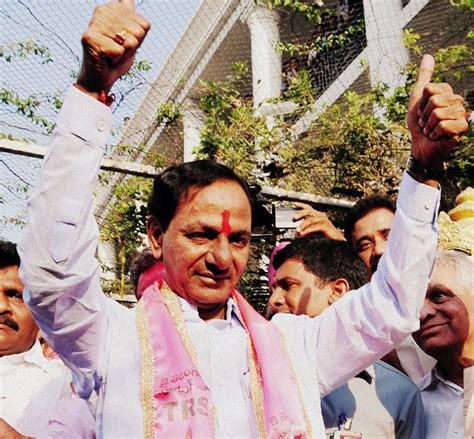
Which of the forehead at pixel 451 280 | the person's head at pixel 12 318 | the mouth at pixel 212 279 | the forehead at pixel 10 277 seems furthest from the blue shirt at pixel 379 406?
the forehead at pixel 10 277

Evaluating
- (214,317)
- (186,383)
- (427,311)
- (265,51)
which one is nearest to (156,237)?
(214,317)

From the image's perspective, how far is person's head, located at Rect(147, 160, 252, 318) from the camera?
229 centimetres

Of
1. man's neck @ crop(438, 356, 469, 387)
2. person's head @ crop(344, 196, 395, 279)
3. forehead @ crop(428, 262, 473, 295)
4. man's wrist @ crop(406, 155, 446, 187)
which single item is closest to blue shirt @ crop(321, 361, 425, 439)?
man's neck @ crop(438, 356, 469, 387)

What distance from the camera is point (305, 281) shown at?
3293 mm

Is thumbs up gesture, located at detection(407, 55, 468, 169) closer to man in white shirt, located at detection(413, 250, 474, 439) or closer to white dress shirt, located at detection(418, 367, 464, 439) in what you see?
man in white shirt, located at detection(413, 250, 474, 439)

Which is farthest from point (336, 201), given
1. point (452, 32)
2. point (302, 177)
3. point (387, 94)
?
point (452, 32)

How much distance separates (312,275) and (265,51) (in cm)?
715

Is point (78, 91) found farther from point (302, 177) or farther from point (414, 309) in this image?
point (302, 177)

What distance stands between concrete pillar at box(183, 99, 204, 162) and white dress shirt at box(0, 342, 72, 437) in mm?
4715

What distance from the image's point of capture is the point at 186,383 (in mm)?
2123

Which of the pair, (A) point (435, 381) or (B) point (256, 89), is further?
(B) point (256, 89)

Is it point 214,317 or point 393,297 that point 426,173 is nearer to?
point 393,297

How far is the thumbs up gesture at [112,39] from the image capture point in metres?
1.85

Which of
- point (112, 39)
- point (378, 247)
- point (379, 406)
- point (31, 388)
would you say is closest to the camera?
point (112, 39)
